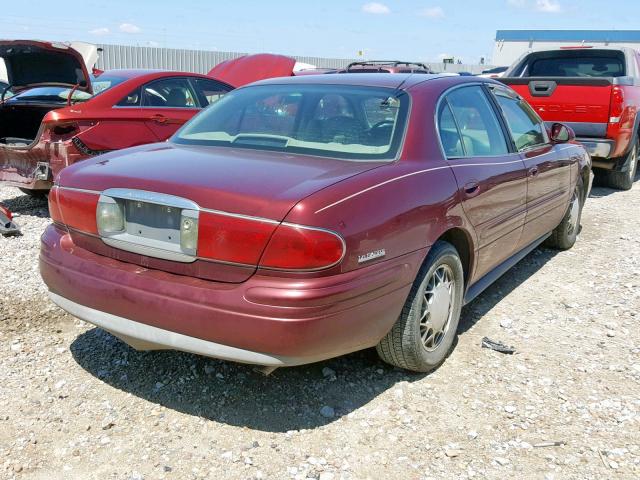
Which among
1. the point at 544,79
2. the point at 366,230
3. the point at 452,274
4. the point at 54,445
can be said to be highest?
the point at 544,79

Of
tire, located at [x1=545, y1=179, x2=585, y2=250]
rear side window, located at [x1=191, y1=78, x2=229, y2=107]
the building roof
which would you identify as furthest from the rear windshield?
the building roof

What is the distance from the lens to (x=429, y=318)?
10.7 ft

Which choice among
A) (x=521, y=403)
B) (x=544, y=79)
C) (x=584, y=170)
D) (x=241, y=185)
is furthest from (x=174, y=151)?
(x=544, y=79)

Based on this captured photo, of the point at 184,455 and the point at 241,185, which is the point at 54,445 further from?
the point at 241,185

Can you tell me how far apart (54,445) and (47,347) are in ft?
3.24

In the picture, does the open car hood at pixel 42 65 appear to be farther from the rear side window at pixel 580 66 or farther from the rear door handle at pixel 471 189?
the rear side window at pixel 580 66

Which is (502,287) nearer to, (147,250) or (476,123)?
(476,123)

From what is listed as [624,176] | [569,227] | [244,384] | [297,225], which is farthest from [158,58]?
[297,225]

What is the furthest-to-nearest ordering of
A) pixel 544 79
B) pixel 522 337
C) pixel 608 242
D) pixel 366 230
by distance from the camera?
pixel 544 79
pixel 608 242
pixel 522 337
pixel 366 230

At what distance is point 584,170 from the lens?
5793 millimetres

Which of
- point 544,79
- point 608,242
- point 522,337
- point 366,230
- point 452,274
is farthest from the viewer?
point 544,79

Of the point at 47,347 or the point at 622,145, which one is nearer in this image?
the point at 47,347

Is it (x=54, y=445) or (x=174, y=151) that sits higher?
(x=174, y=151)

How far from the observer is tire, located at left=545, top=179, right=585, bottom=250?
222 inches
